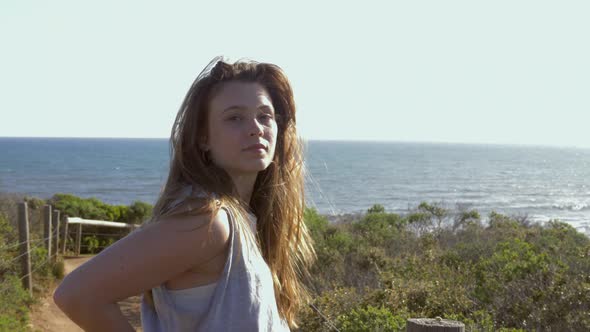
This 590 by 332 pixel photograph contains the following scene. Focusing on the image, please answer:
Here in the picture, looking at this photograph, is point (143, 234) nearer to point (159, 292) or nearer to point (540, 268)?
point (159, 292)

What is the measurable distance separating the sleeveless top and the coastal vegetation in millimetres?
2023

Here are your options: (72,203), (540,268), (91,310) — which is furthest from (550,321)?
(72,203)

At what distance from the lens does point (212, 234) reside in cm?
149

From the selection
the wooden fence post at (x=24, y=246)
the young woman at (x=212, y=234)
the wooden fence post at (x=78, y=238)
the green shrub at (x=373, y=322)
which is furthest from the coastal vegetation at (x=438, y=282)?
the wooden fence post at (x=78, y=238)

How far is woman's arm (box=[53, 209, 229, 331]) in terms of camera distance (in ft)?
4.75

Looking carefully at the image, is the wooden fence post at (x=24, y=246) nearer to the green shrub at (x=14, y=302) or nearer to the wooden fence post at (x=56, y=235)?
the green shrub at (x=14, y=302)

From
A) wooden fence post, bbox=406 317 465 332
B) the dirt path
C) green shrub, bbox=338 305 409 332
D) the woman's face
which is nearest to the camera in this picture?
the woman's face

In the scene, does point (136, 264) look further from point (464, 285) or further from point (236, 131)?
point (464, 285)

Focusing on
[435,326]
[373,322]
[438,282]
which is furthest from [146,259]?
[438,282]

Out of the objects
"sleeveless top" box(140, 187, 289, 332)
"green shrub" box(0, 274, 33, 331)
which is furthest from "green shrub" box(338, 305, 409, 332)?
"sleeveless top" box(140, 187, 289, 332)

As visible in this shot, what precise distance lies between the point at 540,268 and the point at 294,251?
16.5 ft

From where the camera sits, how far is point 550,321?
5719mm

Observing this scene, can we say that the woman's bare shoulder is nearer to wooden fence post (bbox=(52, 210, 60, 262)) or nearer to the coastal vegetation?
the coastal vegetation

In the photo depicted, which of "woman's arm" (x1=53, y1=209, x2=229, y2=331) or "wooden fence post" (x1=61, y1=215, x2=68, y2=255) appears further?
"wooden fence post" (x1=61, y1=215, x2=68, y2=255)
